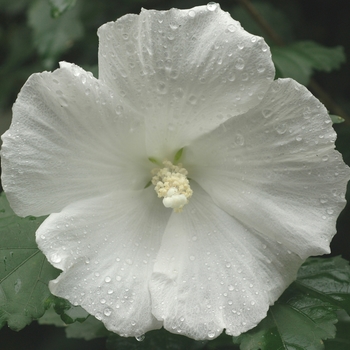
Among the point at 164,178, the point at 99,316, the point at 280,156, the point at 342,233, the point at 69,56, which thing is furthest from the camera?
the point at 69,56

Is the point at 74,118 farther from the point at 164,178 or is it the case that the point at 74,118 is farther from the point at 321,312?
the point at 321,312

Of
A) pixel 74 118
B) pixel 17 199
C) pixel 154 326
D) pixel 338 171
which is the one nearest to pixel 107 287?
pixel 154 326

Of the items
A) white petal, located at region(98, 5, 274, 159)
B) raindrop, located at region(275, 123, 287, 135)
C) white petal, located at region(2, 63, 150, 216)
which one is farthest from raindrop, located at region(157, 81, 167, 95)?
raindrop, located at region(275, 123, 287, 135)

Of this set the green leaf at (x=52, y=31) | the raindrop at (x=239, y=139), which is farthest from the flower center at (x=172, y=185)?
the green leaf at (x=52, y=31)

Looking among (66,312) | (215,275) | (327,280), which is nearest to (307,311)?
(327,280)

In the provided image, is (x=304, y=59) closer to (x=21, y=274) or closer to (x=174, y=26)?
(x=174, y=26)

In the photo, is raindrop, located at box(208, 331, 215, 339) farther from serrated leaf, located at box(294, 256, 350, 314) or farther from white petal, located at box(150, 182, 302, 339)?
serrated leaf, located at box(294, 256, 350, 314)
